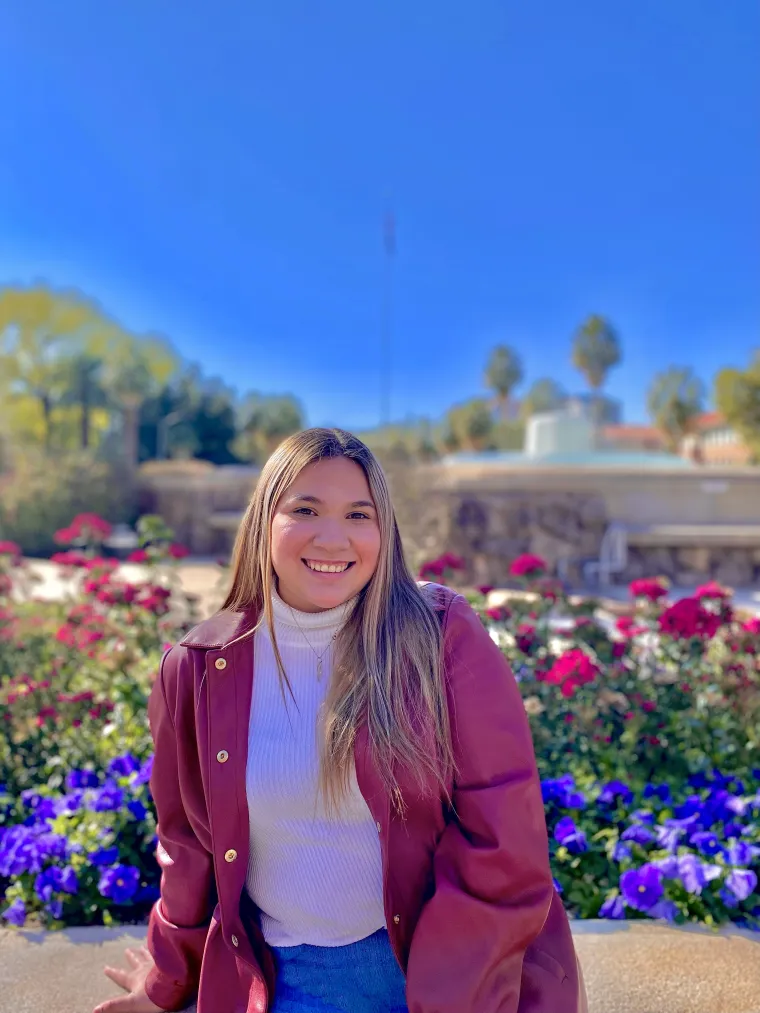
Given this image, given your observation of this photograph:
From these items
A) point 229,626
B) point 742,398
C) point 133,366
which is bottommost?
point 229,626

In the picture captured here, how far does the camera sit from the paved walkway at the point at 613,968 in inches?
68.7

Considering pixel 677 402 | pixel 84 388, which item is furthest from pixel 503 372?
pixel 84 388

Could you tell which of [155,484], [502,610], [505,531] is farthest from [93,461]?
[502,610]

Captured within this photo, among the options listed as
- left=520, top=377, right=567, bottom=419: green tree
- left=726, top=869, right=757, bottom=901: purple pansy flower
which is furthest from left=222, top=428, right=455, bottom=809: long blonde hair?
left=520, top=377, right=567, bottom=419: green tree

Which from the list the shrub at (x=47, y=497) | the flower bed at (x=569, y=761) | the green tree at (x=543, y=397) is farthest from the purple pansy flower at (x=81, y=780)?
the green tree at (x=543, y=397)

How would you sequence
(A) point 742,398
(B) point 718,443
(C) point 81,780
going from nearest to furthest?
(C) point 81,780, (A) point 742,398, (B) point 718,443

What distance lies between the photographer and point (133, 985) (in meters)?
1.68

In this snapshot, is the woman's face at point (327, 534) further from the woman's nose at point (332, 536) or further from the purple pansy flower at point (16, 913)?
the purple pansy flower at point (16, 913)

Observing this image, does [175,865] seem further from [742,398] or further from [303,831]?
[742,398]

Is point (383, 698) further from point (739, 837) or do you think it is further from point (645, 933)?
point (739, 837)

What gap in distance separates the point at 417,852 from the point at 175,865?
49 cm

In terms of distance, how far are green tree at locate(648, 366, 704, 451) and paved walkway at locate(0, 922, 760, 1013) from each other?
2248 centimetres

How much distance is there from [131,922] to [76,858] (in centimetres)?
24

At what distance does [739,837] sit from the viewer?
7.41ft
